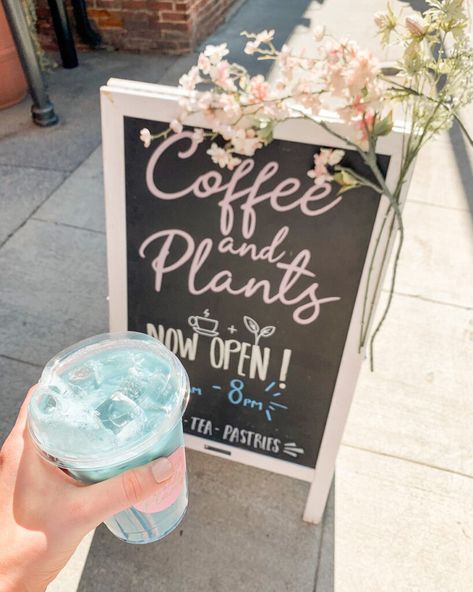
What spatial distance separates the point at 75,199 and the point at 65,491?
118 inches

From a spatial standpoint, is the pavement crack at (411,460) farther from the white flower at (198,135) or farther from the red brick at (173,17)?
the red brick at (173,17)

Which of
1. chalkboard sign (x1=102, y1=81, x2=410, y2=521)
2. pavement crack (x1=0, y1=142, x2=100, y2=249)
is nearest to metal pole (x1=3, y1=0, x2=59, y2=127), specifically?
pavement crack (x1=0, y1=142, x2=100, y2=249)

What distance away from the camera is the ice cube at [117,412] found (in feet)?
4.37

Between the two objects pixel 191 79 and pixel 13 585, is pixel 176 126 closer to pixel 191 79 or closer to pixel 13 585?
pixel 191 79

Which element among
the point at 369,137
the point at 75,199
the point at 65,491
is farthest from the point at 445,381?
the point at 75,199

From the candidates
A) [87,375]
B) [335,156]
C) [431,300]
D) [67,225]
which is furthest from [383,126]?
[67,225]

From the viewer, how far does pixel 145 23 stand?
5.85m

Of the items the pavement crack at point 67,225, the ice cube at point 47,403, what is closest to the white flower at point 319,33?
the ice cube at point 47,403

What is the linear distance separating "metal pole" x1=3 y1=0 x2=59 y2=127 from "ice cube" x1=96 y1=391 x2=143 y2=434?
377 centimetres

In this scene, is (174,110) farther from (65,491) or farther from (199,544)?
(199,544)

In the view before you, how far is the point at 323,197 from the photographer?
1.46 meters

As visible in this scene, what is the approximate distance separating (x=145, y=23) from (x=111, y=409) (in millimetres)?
5688

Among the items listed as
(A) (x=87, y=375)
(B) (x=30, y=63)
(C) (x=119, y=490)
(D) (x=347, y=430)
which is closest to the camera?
(C) (x=119, y=490)

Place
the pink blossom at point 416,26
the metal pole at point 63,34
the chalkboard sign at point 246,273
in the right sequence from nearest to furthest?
the pink blossom at point 416,26
the chalkboard sign at point 246,273
the metal pole at point 63,34
